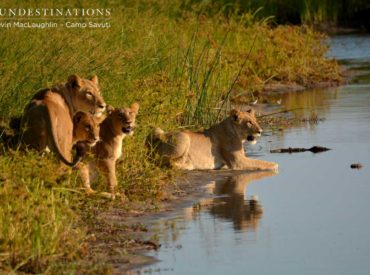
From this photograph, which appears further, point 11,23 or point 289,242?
point 11,23

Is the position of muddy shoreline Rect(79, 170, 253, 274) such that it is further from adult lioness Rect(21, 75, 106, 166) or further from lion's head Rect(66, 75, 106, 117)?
lion's head Rect(66, 75, 106, 117)

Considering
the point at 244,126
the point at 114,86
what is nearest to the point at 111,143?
the point at 114,86

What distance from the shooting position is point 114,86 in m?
13.5

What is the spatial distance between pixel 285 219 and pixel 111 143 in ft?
6.58

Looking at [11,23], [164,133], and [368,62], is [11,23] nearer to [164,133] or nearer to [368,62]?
[164,133]

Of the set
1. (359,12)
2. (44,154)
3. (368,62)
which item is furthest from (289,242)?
(359,12)

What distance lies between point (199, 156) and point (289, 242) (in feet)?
15.2

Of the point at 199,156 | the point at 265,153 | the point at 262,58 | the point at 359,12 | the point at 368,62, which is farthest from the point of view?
the point at 359,12

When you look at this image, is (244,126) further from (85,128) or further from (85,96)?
(85,128)

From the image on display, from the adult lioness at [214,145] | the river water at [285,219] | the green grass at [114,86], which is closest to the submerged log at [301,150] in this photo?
the river water at [285,219]

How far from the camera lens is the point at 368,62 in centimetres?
2827

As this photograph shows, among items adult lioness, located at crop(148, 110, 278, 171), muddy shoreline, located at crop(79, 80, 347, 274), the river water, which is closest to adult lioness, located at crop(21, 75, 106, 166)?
muddy shoreline, located at crop(79, 80, 347, 274)

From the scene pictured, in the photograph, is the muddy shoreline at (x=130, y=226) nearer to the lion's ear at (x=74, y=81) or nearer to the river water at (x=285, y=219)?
the river water at (x=285, y=219)

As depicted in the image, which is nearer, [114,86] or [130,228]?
[130,228]
